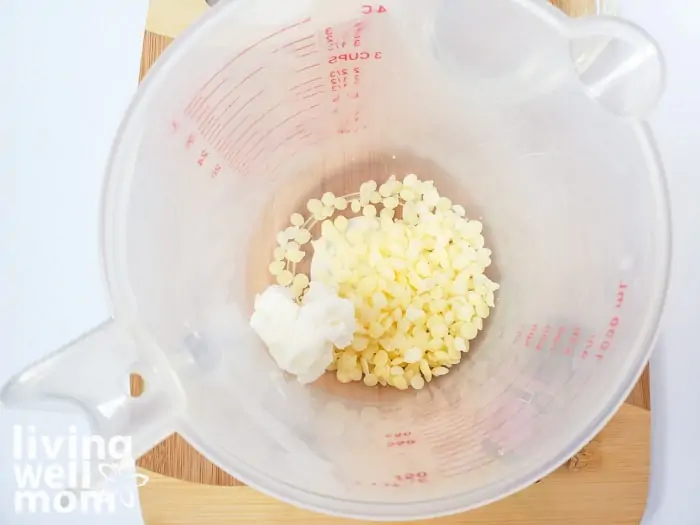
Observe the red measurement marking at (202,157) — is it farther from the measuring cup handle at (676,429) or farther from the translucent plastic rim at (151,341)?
the measuring cup handle at (676,429)

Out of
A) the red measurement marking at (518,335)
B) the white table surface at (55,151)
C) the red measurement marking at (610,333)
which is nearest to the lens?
the red measurement marking at (610,333)

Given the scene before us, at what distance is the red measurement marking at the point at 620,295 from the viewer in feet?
1.78

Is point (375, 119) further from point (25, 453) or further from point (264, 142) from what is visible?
point (25, 453)

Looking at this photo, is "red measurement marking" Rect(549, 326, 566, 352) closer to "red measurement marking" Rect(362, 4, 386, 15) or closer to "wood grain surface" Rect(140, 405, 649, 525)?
"wood grain surface" Rect(140, 405, 649, 525)

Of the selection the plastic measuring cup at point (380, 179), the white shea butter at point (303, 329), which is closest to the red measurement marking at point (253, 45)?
the plastic measuring cup at point (380, 179)

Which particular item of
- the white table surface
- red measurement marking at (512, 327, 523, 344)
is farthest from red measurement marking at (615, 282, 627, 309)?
the white table surface

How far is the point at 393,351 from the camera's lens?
0.67m

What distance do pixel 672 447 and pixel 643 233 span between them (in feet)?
0.94

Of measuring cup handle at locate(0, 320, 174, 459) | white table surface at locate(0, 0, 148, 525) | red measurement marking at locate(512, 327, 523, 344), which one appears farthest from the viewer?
white table surface at locate(0, 0, 148, 525)

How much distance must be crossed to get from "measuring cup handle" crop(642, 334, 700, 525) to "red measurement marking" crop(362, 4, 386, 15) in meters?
0.42

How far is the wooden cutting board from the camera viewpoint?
624mm

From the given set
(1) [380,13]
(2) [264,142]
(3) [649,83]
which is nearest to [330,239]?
(2) [264,142]

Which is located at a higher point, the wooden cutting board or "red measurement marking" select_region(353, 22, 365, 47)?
"red measurement marking" select_region(353, 22, 365, 47)

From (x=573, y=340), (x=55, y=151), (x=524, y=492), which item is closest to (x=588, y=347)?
(x=573, y=340)
